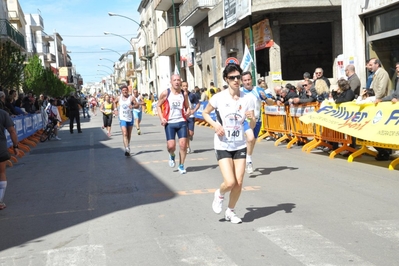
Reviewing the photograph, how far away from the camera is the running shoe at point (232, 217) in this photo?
263 inches

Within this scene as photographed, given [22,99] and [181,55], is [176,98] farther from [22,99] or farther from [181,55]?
[181,55]

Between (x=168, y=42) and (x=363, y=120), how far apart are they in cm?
→ 3539

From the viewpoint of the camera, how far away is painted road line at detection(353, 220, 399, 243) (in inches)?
231

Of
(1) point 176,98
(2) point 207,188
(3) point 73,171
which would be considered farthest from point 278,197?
(3) point 73,171

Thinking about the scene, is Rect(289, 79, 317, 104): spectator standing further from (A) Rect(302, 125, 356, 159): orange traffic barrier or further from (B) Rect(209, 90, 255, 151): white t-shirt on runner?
(B) Rect(209, 90, 255, 151): white t-shirt on runner

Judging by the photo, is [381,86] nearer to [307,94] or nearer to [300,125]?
[307,94]

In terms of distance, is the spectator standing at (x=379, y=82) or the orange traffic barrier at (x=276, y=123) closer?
the spectator standing at (x=379, y=82)

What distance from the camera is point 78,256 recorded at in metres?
5.62

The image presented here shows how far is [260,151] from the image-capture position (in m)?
14.7

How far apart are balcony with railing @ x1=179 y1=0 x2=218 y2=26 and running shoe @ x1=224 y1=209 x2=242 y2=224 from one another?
28.0 m

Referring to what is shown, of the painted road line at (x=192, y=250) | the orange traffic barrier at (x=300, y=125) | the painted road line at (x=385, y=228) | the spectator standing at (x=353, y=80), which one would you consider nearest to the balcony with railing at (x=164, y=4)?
the orange traffic barrier at (x=300, y=125)

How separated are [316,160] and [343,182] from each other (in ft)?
9.81

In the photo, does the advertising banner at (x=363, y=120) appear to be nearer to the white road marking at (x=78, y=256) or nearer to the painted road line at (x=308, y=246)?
the painted road line at (x=308, y=246)

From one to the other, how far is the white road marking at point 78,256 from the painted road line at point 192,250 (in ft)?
2.00
